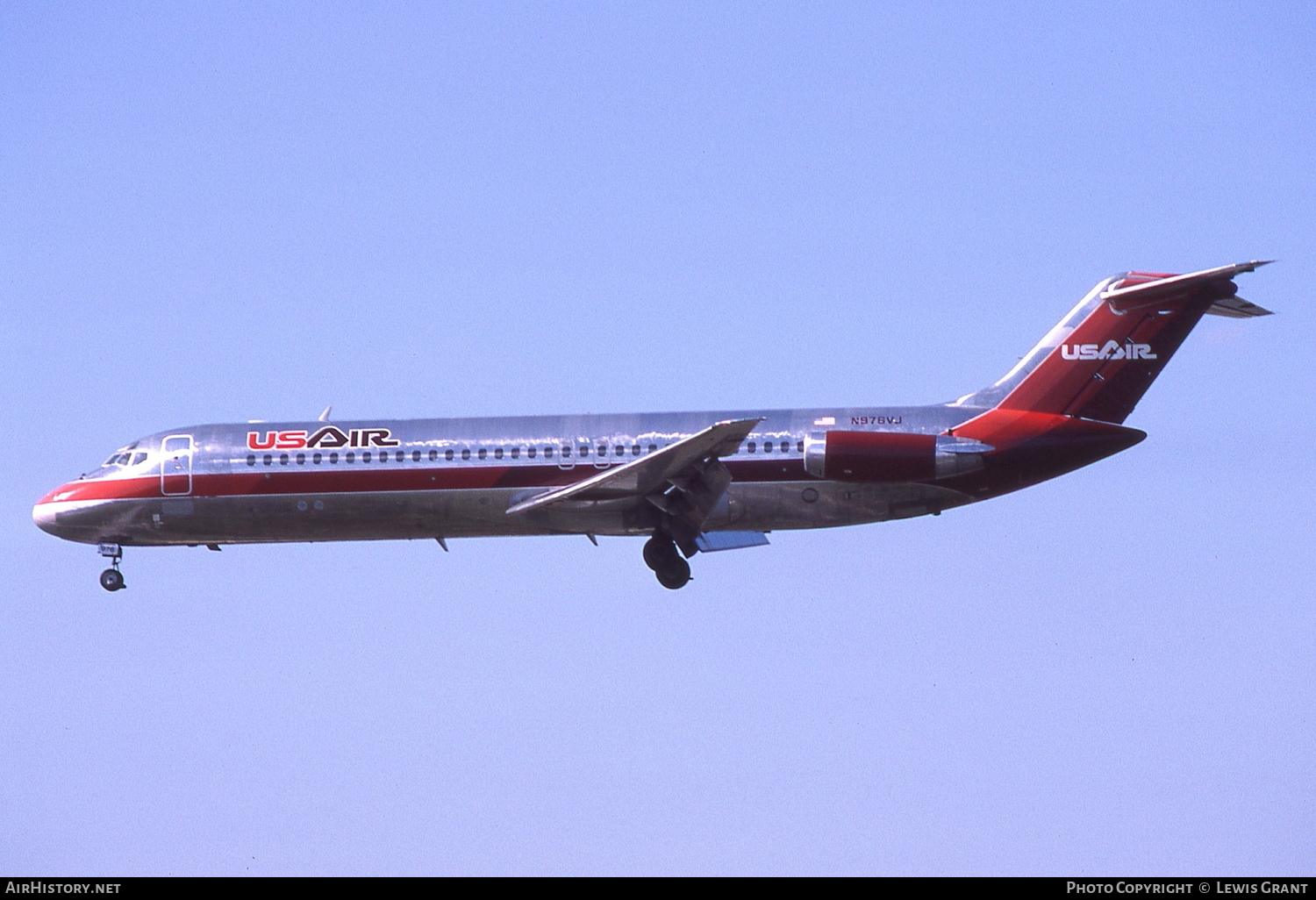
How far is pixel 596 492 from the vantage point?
34.4 meters

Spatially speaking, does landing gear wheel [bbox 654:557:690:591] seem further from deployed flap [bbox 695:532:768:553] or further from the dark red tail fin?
the dark red tail fin

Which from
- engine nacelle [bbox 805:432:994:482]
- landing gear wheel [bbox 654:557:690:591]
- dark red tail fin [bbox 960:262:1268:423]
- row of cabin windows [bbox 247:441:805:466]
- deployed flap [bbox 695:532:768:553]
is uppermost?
dark red tail fin [bbox 960:262:1268:423]

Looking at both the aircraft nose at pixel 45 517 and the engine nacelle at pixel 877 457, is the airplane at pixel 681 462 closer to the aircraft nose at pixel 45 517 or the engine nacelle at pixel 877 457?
the engine nacelle at pixel 877 457

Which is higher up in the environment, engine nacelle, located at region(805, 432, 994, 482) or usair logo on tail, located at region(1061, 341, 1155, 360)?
usair logo on tail, located at region(1061, 341, 1155, 360)

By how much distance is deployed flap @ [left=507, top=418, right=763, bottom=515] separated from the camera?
32000 millimetres

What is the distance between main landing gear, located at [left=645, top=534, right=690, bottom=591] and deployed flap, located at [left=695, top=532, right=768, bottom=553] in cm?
56

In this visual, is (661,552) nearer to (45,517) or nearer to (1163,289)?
(1163,289)

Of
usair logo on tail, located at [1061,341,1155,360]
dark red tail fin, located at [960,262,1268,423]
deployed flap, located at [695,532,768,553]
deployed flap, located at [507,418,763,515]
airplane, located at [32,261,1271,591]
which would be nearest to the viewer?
deployed flap, located at [507,418,763,515]

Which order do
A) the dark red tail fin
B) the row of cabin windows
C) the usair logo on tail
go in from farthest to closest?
the row of cabin windows → the usair logo on tail → the dark red tail fin

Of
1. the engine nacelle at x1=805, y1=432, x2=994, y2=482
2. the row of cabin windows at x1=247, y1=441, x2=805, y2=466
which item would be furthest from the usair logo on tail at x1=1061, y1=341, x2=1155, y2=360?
the row of cabin windows at x1=247, y1=441, x2=805, y2=466

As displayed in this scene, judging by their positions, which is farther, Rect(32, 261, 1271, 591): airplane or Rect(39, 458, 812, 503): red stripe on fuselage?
Rect(39, 458, 812, 503): red stripe on fuselage

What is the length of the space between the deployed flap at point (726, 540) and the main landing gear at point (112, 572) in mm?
12997
